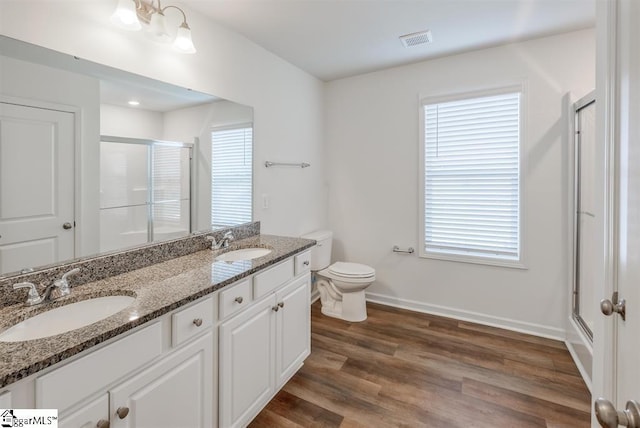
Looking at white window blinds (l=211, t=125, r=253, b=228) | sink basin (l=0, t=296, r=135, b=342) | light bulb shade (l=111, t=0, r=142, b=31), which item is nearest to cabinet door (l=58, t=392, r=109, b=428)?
sink basin (l=0, t=296, r=135, b=342)

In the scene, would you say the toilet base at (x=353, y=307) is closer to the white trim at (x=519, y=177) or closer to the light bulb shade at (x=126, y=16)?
the white trim at (x=519, y=177)

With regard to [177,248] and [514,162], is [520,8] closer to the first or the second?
[514,162]

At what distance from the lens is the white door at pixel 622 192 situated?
2.24 feet

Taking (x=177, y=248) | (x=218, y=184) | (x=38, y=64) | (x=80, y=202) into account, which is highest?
(x=38, y=64)

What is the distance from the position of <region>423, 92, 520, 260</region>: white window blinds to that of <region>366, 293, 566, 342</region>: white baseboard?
0.55 meters

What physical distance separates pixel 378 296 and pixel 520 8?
2702 millimetres

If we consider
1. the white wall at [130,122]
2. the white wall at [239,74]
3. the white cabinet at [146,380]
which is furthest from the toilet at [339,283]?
the white wall at [130,122]

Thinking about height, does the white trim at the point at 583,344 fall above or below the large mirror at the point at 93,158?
below

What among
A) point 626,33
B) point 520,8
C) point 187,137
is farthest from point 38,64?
point 520,8

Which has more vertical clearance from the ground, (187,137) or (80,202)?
(187,137)

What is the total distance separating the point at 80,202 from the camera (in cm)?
146

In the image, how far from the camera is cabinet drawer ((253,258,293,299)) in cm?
168

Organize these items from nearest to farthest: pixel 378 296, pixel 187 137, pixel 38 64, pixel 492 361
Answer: pixel 38 64 → pixel 187 137 → pixel 492 361 → pixel 378 296

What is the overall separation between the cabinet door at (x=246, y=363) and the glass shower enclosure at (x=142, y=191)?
72 cm
